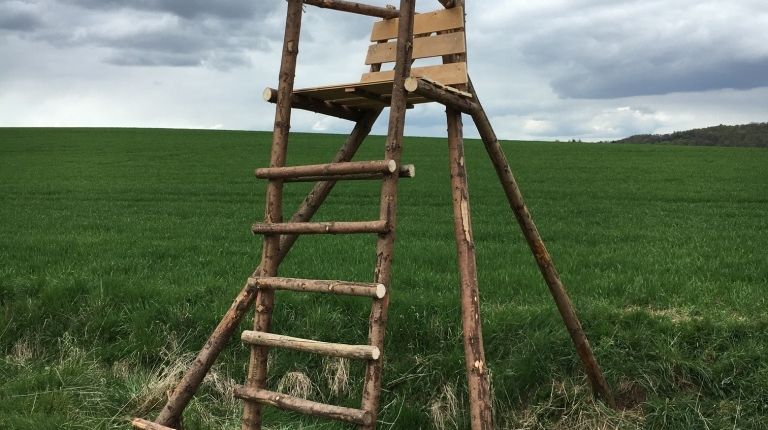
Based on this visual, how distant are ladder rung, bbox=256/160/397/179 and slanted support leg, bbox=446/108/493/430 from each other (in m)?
0.63

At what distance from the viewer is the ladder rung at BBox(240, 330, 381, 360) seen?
4.10m

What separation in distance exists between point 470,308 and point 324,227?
1051 millimetres

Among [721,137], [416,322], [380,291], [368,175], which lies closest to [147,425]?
[380,291]

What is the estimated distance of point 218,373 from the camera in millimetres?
6738

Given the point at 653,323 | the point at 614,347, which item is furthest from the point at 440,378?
the point at 653,323

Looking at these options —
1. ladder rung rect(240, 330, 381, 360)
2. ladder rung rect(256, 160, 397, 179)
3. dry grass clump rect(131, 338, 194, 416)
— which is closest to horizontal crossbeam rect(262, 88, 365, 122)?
ladder rung rect(256, 160, 397, 179)

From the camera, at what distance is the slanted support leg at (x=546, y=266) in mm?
5453

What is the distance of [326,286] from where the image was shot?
14.5 feet

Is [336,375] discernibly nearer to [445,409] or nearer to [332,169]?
[445,409]

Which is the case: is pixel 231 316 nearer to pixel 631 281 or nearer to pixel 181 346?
Answer: pixel 181 346

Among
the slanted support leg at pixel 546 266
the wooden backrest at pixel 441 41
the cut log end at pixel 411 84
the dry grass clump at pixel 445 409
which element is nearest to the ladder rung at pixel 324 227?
the cut log end at pixel 411 84

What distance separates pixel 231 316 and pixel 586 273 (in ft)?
16.7

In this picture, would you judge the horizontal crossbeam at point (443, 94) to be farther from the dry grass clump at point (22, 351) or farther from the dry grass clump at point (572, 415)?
the dry grass clump at point (22, 351)

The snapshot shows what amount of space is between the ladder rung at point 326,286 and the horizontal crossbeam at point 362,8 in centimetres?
221
